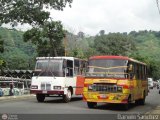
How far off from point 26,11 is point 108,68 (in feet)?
58.7

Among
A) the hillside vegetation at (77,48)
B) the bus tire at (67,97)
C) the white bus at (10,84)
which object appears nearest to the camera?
the bus tire at (67,97)

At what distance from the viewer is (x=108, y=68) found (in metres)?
22.4

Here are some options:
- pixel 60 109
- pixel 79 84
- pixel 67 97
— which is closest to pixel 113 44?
pixel 79 84

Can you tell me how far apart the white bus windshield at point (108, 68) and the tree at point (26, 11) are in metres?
17.2

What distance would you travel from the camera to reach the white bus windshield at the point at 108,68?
22266mm

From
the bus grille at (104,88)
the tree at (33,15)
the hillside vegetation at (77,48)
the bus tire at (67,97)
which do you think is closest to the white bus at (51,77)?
the bus tire at (67,97)

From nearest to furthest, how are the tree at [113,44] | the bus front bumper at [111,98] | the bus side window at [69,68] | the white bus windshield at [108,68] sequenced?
the bus front bumper at [111,98] < the white bus windshield at [108,68] < the bus side window at [69,68] < the tree at [113,44]

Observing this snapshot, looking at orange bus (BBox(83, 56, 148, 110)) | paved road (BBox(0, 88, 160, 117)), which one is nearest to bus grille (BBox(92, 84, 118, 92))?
orange bus (BBox(83, 56, 148, 110))

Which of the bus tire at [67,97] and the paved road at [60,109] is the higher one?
the bus tire at [67,97]

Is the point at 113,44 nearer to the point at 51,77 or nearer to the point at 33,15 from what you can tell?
the point at 33,15

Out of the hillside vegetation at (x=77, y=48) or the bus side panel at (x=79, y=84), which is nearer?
the bus side panel at (x=79, y=84)

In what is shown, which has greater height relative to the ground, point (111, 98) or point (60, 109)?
point (111, 98)

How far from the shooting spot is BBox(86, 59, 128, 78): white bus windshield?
22.3 m

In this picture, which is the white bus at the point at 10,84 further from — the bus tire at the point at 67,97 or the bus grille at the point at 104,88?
the bus grille at the point at 104,88
